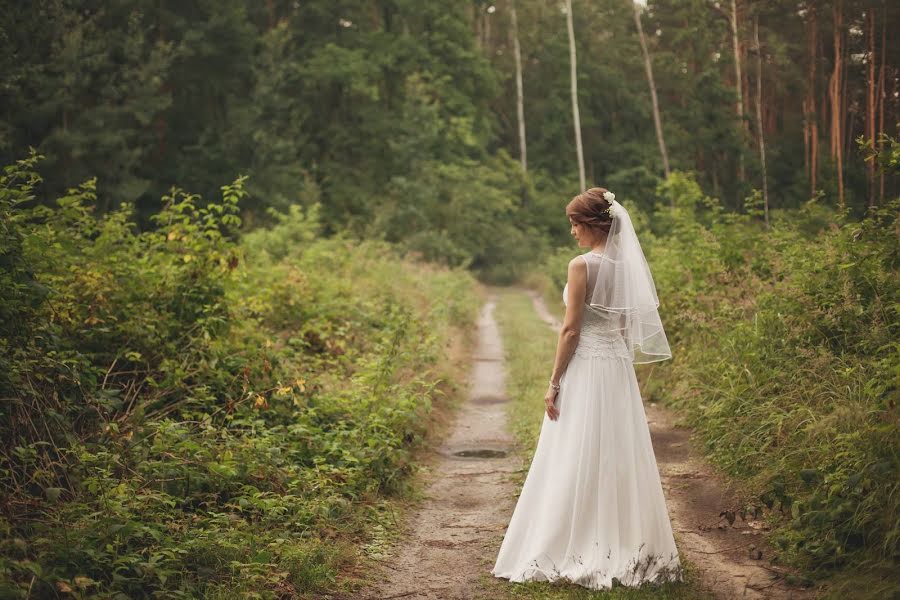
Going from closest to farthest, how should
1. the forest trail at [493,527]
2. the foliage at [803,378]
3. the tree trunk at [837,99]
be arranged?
the foliage at [803,378]
the forest trail at [493,527]
the tree trunk at [837,99]

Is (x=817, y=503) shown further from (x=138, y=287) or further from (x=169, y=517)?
(x=138, y=287)

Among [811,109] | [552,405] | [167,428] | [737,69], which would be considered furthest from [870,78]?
[737,69]

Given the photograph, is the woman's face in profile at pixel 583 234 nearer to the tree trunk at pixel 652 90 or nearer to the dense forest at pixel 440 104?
the dense forest at pixel 440 104

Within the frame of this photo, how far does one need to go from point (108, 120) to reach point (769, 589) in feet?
85.5

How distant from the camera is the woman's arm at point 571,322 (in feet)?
15.5

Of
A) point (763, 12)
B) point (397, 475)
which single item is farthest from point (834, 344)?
point (763, 12)

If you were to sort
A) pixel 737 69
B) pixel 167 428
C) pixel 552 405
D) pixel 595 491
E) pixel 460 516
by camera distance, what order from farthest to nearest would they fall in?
pixel 737 69 < pixel 460 516 < pixel 167 428 < pixel 552 405 < pixel 595 491

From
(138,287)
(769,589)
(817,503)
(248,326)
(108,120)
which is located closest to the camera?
(769,589)

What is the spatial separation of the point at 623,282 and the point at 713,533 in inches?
84.7

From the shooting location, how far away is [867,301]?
6.53m

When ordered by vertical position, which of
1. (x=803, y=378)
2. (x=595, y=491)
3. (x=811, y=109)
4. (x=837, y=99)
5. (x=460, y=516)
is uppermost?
(x=811, y=109)

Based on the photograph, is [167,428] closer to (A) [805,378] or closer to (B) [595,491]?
(B) [595,491]

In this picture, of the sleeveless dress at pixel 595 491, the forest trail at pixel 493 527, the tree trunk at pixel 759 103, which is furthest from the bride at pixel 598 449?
the tree trunk at pixel 759 103

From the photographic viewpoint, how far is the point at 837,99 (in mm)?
11625
